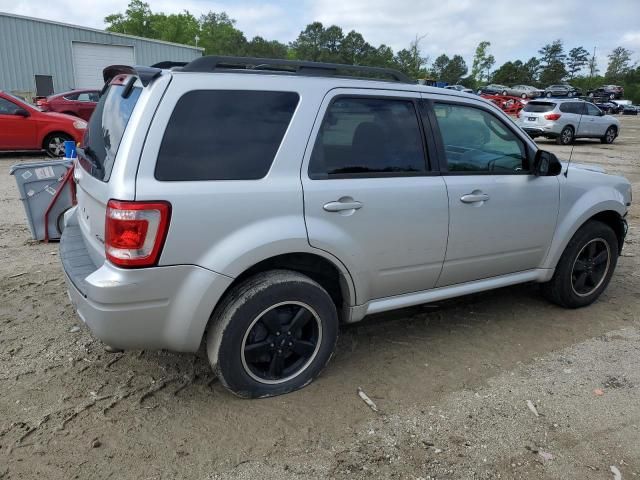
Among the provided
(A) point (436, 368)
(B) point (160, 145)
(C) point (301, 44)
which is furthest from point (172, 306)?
(C) point (301, 44)

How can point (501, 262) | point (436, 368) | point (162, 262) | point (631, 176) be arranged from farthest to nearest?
point (631, 176), point (501, 262), point (436, 368), point (162, 262)

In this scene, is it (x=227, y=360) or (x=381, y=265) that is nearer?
(x=227, y=360)

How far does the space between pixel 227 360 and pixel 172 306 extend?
44 cm

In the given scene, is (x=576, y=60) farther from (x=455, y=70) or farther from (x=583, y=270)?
(x=583, y=270)

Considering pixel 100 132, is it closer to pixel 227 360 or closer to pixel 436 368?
pixel 227 360

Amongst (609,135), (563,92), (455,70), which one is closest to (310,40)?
(455,70)

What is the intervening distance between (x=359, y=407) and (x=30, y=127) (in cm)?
1174

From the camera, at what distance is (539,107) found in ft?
63.0

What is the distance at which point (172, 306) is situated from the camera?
2.68 m

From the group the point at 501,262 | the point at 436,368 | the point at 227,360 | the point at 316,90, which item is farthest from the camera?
the point at 501,262

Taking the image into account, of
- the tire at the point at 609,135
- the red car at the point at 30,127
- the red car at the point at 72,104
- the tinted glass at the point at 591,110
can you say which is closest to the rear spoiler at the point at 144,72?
the red car at the point at 30,127

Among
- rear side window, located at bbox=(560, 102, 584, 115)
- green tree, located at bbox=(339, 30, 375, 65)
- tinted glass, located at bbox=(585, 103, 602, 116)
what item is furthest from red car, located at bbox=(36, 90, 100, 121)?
green tree, located at bbox=(339, 30, 375, 65)

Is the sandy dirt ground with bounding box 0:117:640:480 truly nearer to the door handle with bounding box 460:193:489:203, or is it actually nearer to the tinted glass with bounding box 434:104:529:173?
the door handle with bounding box 460:193:489:203

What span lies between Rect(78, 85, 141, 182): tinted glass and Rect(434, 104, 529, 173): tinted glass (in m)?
2.02
